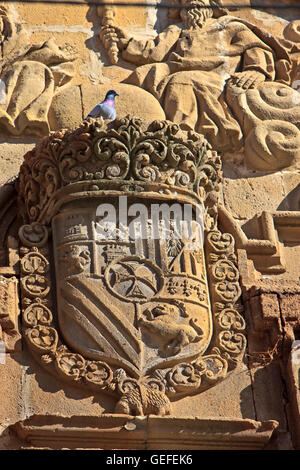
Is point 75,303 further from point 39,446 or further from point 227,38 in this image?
point 227,38

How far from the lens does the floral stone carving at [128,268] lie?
845 cm

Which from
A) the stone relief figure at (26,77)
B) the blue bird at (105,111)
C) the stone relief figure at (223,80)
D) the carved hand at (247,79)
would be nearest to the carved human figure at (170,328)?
the blue bird at (105,111)

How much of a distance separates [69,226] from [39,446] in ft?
4.47

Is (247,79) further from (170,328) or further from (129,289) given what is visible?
(170,328)

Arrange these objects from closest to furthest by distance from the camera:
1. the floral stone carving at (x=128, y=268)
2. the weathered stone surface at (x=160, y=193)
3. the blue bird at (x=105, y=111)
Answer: the weathered stone surface at (x=160, y=193), the floral stone carving at (x=128, y=268), the blue bird at (x=105, y=111)

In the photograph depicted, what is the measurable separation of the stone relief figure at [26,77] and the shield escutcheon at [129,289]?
0.88m

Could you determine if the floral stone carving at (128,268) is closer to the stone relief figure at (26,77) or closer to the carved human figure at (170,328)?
the carved human figure at (170,328)

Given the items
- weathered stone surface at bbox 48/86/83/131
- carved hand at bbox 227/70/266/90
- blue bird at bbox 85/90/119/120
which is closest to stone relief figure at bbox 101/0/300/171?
carved hand at bbox 227/70/266/90

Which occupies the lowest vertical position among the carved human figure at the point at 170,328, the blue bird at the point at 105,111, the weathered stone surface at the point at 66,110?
the carved human figure at the point at 170,328

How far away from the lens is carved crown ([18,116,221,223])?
883cm

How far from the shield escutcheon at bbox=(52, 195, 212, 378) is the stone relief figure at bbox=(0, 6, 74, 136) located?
2.89 feet

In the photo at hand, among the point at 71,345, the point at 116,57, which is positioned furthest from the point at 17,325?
the point at 116,57

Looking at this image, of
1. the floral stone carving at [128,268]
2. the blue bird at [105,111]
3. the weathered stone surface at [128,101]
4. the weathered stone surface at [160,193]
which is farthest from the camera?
the weathered stone surface at [128,101]

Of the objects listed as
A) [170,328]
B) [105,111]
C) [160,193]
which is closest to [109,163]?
[160,193]
